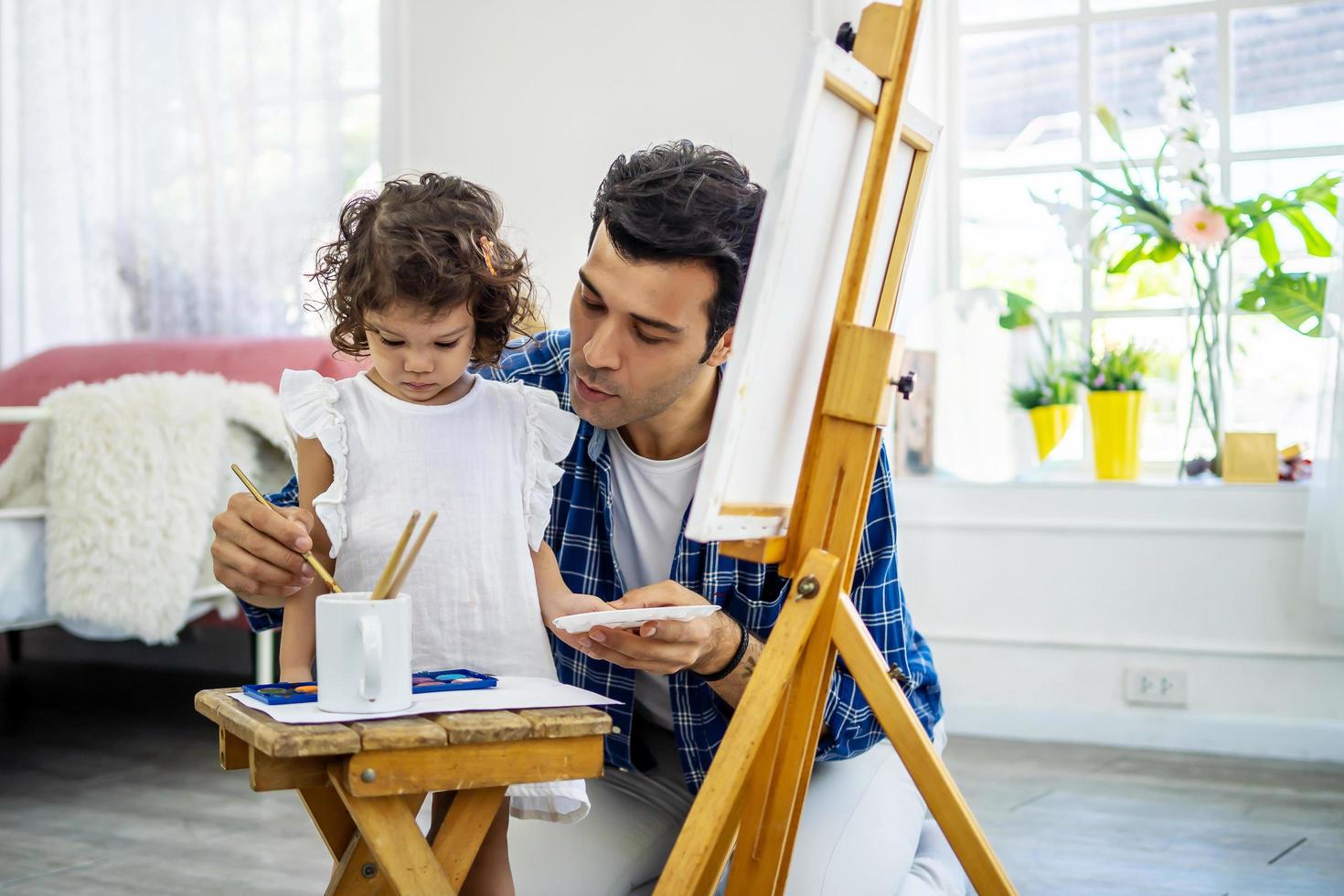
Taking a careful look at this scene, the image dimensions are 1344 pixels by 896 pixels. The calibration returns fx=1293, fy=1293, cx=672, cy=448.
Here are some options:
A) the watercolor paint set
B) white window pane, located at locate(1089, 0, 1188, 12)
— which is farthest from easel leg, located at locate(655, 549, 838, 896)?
white window pane, located at locate(1089, 0, 1188, 12)

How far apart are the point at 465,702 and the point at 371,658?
0.36 ft

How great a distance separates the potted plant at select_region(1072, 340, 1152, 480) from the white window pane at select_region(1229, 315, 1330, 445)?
0.30 m

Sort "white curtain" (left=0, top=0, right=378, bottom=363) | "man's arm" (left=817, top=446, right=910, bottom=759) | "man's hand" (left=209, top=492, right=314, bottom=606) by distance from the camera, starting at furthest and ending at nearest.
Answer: "white curtain" (left=0, top=0, right=378, bottom=363) < "man's arm" (left=817, top=446, right=910, bottom=759) < "man's hand" (left=209, top=492, right=314, bottom=606)

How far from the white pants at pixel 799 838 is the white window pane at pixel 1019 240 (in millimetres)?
2048

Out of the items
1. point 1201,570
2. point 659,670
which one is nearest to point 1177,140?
point 1201,570

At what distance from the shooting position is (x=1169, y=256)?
3.26 metres

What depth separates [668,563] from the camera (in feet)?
5.68

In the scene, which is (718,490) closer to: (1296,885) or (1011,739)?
(1296,885)

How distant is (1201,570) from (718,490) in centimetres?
233

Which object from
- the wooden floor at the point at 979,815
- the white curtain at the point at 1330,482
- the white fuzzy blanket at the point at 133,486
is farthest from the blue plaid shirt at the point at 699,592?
the white curtain at the point at 1330,482

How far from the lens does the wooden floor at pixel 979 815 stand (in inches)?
84.2

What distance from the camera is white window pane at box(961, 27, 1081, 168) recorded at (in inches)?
140

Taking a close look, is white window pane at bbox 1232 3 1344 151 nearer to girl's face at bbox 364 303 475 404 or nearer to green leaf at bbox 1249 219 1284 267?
green leaf at bbox 1249 219 1284 267

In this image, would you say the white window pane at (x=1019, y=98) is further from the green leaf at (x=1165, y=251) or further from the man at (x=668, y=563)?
the man at (x=668, y=563)
